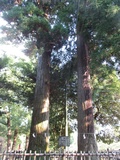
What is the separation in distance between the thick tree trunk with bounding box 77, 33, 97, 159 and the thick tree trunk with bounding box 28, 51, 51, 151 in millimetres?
1327

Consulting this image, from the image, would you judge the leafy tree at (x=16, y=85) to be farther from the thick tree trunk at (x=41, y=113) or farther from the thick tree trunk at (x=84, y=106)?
the thick tree trunk at (x=84, y=106)

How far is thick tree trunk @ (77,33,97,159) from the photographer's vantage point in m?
7.03

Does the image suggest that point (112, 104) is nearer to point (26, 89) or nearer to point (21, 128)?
point (26, 89)

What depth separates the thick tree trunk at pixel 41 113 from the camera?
7.43 metres

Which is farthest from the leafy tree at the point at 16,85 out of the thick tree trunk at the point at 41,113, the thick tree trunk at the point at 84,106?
the thick tree trunk at the point at 84,106

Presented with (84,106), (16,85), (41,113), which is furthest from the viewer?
(16,85)

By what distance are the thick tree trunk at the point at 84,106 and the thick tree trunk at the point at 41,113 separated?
4.36 ft

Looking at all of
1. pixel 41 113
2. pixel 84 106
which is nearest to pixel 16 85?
pixel 41 113

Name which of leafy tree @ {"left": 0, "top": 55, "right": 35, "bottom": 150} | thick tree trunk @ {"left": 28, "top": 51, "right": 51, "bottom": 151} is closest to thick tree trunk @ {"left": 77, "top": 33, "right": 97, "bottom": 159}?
thick tree trunk @ {"left": 28, "top": 51, "right": 51, "bottom": 151}

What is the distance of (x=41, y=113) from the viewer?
793cm

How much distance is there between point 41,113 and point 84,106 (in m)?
1.69

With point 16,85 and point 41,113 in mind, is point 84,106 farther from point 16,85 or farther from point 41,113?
point 16,85

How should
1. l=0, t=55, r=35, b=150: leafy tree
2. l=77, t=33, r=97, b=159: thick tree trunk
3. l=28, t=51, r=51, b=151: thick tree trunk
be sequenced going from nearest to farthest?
1. l=77, t=33, r=97, b=159: thick tree trunk
2. l=28, t=51, r=51, b=151: thick tree trunk
3. l=0, t=55, r=35, b=150: leafy tree

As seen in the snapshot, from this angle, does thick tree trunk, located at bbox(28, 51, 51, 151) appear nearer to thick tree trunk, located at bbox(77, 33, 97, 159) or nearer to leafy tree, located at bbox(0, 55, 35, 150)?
thick tree trunk, located at bbox(77, 33, 97, 159)
